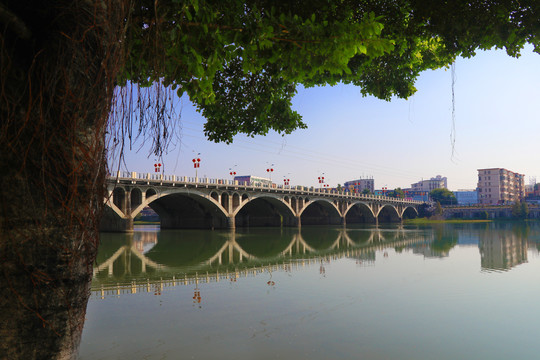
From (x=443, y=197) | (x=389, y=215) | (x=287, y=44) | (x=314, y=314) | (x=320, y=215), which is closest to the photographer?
(x=287, y=44)

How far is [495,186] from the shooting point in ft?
477

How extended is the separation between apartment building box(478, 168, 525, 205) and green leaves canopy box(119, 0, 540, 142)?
509ft

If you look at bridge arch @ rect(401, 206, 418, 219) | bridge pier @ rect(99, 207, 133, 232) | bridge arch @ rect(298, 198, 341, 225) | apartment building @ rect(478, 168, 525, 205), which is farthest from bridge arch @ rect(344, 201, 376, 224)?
apartment building @ rect(478, 168, 525, 205)

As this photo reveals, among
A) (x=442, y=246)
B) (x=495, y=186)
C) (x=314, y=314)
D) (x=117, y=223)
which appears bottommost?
(x=442, y=246)

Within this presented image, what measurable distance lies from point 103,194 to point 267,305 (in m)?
8.53

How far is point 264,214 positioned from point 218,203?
804 inches

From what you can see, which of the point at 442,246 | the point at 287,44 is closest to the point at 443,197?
the point at 442,246

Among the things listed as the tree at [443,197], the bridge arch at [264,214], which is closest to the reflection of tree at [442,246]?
the bridge arch at [264,214]

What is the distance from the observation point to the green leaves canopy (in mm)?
3959

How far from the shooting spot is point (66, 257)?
290 cm

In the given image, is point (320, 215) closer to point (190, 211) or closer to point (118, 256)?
point (190, 211)

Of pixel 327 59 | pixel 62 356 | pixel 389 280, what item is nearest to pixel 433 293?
pixel 389 280

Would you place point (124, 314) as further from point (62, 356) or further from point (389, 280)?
point (389, 280)

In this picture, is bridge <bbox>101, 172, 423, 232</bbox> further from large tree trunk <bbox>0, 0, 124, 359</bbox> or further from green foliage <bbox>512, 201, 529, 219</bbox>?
green foliage <bbox>512, 201, 529, 219</bbox>
